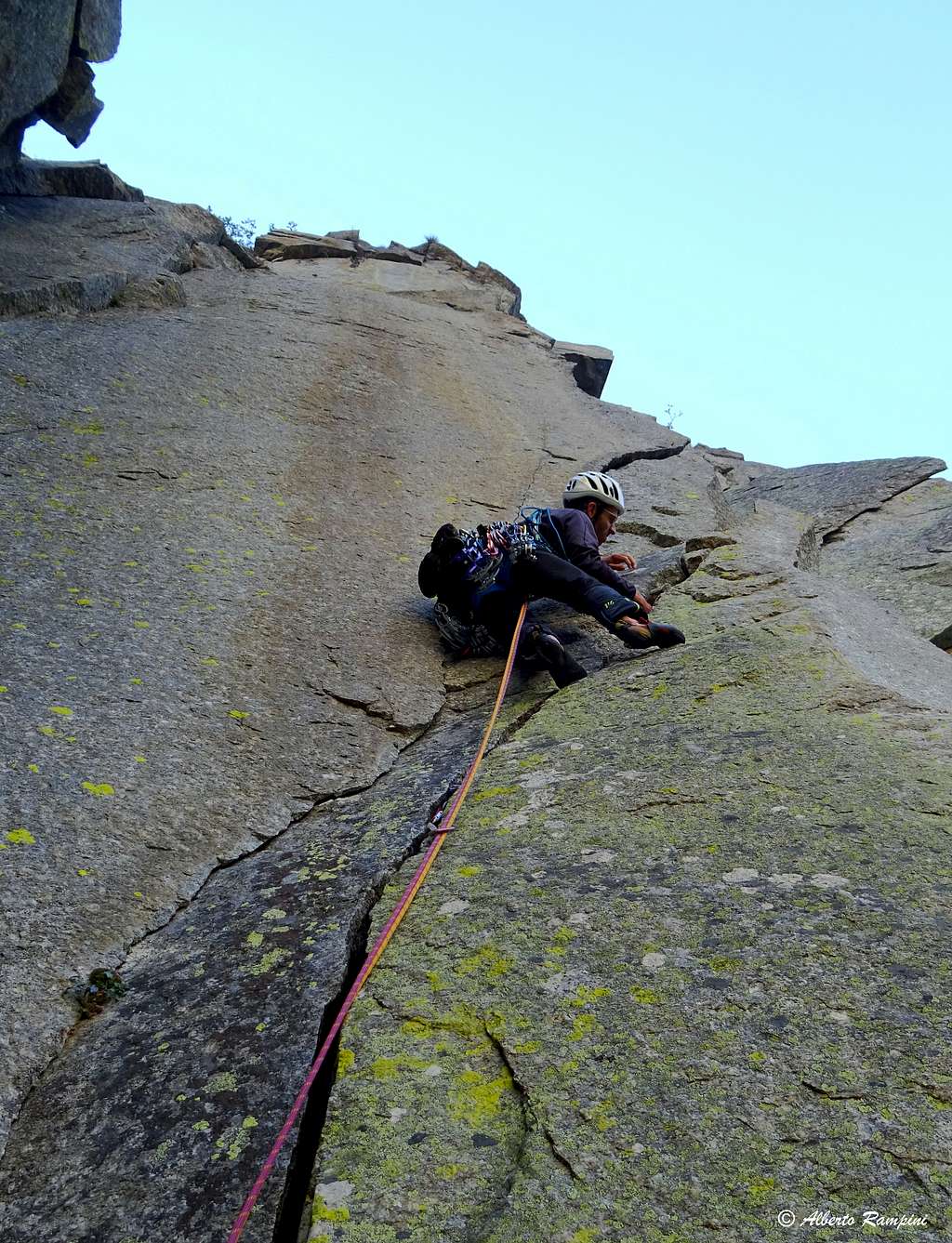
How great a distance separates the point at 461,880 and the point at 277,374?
9.19 m

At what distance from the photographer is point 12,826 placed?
17.1ft

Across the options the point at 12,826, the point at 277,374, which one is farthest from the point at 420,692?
the point at 277,374

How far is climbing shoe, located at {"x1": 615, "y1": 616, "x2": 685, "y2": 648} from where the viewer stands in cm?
786

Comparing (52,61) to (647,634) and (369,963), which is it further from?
(369,963)

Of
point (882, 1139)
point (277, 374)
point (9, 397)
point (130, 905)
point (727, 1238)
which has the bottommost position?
point (130, 905)

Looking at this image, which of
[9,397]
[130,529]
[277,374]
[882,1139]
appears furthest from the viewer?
[277,374]

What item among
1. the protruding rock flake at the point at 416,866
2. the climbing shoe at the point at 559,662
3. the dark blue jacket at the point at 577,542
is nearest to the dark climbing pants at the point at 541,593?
the dark blue jacket at the point at 577,542

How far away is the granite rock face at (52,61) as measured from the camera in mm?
14672

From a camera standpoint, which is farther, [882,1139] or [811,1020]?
[811,1020]

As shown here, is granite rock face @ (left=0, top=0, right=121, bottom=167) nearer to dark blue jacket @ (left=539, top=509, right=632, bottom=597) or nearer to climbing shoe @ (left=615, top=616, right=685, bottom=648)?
dark blue jacket @ (left=539, top=509, right=632, bottom=597)

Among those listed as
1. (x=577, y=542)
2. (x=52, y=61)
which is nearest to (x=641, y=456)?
(x=577, y=542)

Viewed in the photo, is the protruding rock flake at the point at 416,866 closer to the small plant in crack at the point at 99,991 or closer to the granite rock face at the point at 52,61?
the small plant in crack at the point at 99,991

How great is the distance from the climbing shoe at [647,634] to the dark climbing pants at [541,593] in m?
0.10

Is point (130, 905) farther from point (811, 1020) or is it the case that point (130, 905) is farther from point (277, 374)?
point (277, 374)
